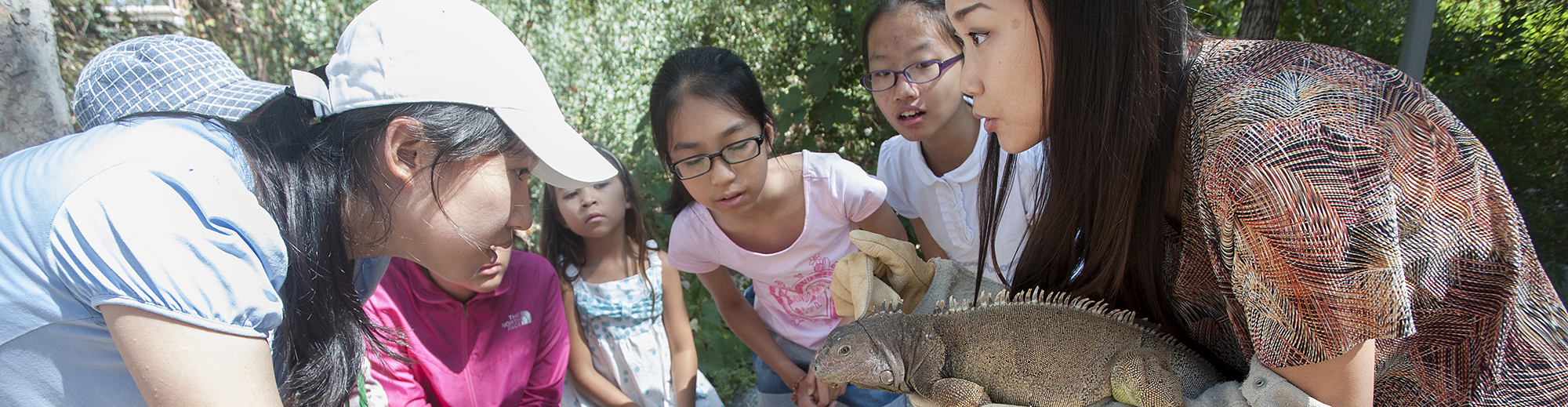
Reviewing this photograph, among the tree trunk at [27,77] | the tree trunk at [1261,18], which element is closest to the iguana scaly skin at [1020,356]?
the tree trunk at [27,77]

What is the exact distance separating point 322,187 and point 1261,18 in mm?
4887

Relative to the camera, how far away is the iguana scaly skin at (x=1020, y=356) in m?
1.56

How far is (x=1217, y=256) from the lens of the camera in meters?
1.31

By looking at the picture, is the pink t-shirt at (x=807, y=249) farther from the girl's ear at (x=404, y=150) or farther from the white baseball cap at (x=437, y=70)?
the girl's ear at (x=404, y=150)

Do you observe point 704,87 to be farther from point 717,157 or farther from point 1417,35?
point 1417,35

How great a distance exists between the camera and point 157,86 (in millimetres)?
1632

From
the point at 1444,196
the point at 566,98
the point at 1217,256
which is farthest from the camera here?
the point at 566,98

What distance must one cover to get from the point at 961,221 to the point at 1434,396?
5.07ft

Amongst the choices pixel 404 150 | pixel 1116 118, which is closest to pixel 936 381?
pixel 1116 118

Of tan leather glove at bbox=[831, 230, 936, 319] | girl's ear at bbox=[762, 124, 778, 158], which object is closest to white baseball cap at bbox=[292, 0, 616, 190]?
tan leather glove at bbox=[831, 230, 936, 319]

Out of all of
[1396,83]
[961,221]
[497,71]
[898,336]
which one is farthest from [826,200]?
[1396,83]

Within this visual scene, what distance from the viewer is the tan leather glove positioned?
1.95m

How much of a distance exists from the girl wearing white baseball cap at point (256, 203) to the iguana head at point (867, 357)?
0.77 m

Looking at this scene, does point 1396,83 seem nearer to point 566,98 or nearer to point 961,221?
point 961,221
